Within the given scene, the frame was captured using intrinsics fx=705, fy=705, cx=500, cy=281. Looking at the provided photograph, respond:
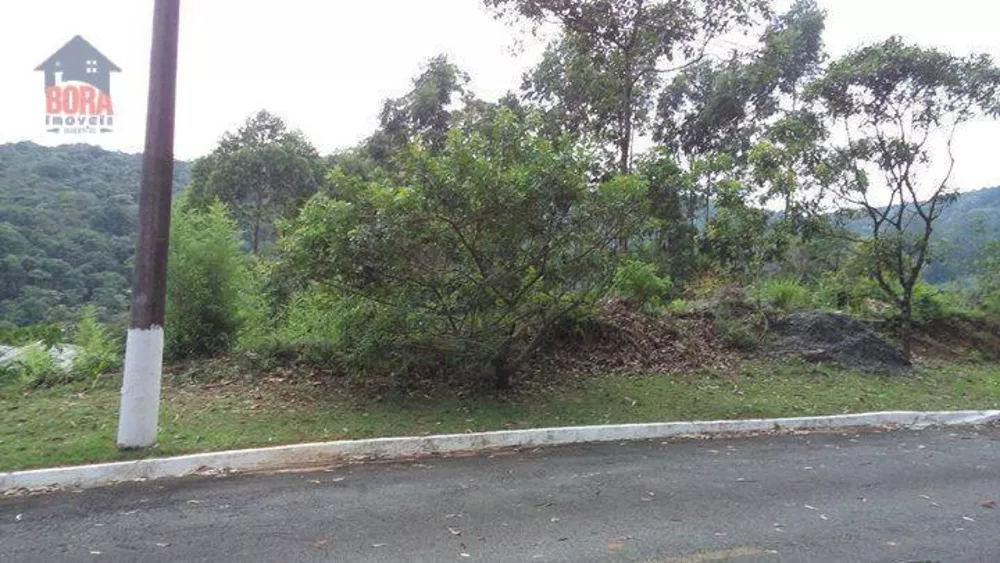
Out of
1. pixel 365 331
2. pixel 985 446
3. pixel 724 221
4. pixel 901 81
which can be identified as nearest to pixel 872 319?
pixel 724 221

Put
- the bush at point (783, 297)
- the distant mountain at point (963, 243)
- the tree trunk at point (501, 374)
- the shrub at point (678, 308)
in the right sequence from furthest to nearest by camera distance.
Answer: the distant mountain at point (963, 243), the bush at point (783, 297), the shrub at point (678, 308), the tree trunk at point (501, 374)

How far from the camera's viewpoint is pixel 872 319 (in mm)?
→ 13859

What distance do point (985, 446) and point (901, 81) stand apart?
6131 mm

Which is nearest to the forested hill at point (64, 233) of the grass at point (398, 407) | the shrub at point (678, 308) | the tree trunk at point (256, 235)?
the tree trunk at point (256, 235)

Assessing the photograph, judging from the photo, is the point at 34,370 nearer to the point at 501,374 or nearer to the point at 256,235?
the point at 501,374

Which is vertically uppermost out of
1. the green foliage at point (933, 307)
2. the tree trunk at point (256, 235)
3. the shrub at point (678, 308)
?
the tree trunk at point (256, 235)

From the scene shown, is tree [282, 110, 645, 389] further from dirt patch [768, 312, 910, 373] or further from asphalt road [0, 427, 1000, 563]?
dirt patch [768, 312, 910, 373]

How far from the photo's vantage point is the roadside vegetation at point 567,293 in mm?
7461

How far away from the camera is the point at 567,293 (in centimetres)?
852

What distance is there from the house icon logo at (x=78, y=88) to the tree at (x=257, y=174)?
32.0 feet

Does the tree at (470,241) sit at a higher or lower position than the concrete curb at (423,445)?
higher

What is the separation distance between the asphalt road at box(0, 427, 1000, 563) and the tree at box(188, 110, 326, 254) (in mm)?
17386

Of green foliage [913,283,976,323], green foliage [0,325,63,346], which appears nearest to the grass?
green foliage [0,325,63,346]

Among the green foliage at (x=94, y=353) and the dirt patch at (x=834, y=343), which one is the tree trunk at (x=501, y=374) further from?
the dirt patch at (x=834, y=343)
